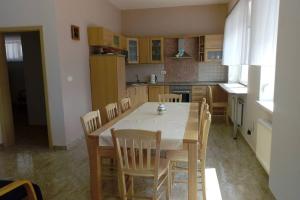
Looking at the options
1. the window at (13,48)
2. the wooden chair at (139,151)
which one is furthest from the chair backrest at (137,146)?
the window at (13,48)

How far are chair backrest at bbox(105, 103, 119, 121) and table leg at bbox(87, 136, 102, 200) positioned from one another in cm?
79

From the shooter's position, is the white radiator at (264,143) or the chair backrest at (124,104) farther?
the chair backrest at (124,104)

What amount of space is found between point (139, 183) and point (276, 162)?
1.45 m

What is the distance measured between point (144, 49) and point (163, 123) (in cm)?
423

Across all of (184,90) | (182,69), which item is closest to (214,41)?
(182,69)

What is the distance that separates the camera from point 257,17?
3.09 meters

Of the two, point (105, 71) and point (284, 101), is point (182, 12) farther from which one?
point (284, 101)

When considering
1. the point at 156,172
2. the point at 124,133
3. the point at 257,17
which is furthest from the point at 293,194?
the point at 257,17

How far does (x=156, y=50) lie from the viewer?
6.35 meters

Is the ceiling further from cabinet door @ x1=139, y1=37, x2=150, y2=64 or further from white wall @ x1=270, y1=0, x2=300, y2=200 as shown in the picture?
white wall @ x1=270, y1=0, x2=300, y2=200

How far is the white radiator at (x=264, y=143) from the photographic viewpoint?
8.75ft

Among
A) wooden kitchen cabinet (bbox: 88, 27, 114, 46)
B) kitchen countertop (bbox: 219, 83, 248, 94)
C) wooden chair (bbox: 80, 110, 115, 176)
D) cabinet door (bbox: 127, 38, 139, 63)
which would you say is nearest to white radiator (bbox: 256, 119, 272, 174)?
kitchen countertop (bbox: 219, 83, 248, 94)

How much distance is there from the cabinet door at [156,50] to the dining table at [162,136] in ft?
12.2

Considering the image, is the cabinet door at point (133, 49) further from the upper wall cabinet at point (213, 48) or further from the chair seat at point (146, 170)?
the chair seat at point (146, 170)
